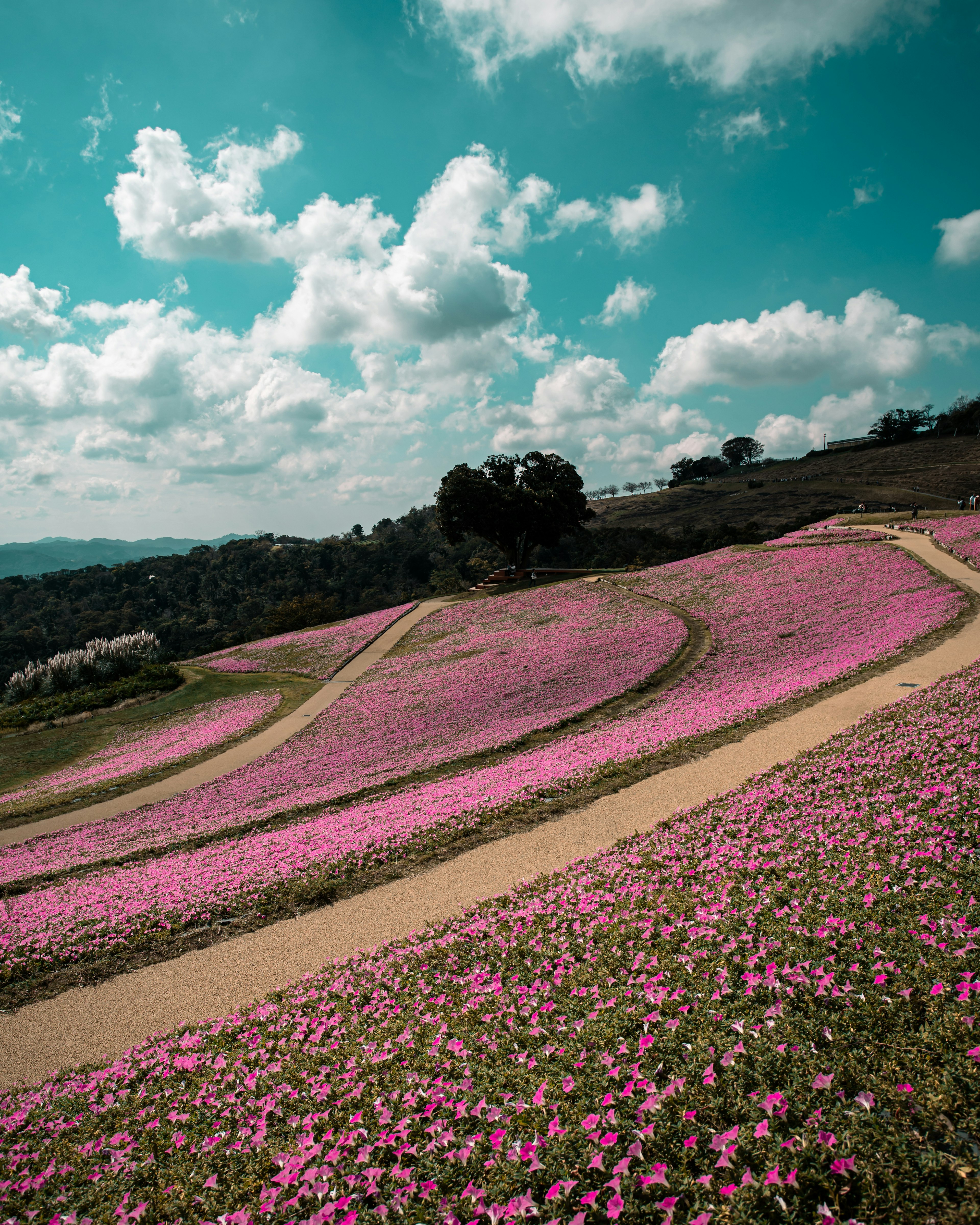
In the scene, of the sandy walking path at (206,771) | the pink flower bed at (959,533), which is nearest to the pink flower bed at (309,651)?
the sandy walking path at (206,771)

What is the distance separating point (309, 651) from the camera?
4381cm

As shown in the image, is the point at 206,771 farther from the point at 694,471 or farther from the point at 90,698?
the point at 694,471

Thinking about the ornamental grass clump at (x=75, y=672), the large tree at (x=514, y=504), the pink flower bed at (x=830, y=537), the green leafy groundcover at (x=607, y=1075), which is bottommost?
the green leafy groundcover at (x=607, y=1075)

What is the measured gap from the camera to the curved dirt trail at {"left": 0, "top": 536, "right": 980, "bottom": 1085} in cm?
809

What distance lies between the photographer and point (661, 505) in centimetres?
11844

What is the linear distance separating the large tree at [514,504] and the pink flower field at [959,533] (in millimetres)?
27393

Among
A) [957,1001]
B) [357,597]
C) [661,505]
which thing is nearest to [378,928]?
[957,1001]

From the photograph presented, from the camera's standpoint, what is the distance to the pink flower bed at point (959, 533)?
31625 mm

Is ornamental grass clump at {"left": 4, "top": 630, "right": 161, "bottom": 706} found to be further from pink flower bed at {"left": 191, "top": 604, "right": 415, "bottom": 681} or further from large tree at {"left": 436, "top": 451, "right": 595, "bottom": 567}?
large tree at {"left": 436, "top": 451, "right": 595, "bottom": 567}

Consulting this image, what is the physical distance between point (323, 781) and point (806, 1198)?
672 inches

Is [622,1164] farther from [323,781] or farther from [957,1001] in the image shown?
[323,781]

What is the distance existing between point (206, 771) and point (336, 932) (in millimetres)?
15063

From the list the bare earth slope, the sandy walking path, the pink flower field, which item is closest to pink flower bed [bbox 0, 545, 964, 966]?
the sandy walking path

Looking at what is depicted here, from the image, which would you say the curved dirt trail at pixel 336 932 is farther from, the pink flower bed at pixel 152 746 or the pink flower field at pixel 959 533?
the pink flower field at pixel 959 533
